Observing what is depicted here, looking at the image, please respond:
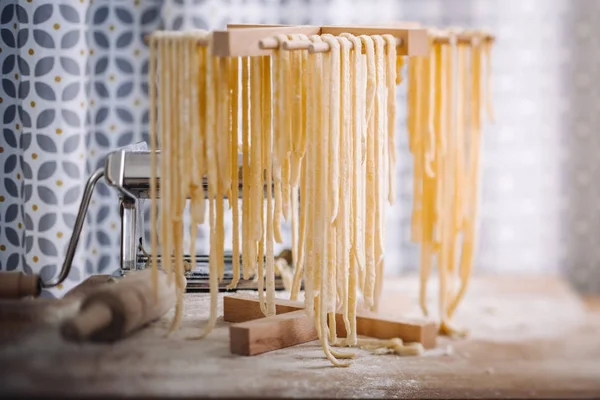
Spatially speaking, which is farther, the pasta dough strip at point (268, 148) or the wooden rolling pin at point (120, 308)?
the pasta dough strip at point (268, 148)

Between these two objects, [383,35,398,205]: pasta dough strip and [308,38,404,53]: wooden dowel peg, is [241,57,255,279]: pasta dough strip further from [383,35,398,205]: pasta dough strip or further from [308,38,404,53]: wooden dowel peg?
[383,35,398,205]: pasta dough strip

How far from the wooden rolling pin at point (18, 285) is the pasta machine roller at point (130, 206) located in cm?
1

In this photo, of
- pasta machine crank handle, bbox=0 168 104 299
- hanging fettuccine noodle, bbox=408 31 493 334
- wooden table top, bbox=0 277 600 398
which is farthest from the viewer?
hanging fettuccine noodle, bbox=408 31 493 334

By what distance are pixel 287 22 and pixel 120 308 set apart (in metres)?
1.48

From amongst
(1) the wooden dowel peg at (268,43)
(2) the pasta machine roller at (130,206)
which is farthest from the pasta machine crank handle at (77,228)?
(1) the wooden dowel peg at (268,43)

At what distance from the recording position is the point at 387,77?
92cm

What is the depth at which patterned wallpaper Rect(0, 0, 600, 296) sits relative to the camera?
0.81 m

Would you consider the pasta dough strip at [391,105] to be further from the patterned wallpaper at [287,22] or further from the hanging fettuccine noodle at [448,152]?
the hanging fettuccine noodle at [448,152]

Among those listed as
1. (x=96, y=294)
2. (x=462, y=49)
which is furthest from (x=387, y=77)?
(x=462, y=49)

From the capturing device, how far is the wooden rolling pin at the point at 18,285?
0.78 metres

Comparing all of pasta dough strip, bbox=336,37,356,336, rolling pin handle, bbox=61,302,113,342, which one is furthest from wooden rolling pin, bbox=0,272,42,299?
pasta dough strip, bbox=336,37,356,336

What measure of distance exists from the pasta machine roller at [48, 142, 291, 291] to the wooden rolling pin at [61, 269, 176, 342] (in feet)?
0.11

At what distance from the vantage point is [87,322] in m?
0.72

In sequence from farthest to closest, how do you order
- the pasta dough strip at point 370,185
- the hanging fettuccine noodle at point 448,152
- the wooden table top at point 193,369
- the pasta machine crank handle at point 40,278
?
the hanging fettuccine noodle at point 448,152, the pasta dough strip at point 370,185, the pasta machine crank handle at point 40,278, the wooden table top at point 193,369
